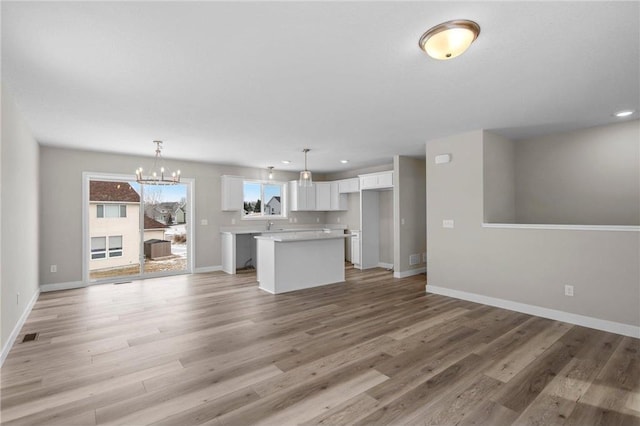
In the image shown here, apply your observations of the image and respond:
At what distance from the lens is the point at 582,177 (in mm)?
4488

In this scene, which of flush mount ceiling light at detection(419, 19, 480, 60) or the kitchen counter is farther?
the kitchen counter

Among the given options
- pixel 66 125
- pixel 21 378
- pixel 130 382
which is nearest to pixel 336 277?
pixel 130 382

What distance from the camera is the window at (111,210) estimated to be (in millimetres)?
5969

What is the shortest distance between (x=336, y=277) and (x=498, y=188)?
3.09 metres

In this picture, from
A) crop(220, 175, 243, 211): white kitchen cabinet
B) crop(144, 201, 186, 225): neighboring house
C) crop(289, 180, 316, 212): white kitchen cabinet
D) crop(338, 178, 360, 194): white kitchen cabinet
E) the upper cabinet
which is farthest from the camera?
crop(289, 180, 316, 212): white kitchen cabinet

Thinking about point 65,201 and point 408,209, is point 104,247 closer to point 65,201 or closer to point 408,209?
point 65,201

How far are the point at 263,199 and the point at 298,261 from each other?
3186mm

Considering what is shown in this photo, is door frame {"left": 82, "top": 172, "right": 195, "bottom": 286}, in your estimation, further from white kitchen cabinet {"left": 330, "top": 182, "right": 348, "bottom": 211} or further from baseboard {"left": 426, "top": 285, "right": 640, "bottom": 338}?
baseboard {"left": 426, "top": 285, "right": 640, "bottom": 338}

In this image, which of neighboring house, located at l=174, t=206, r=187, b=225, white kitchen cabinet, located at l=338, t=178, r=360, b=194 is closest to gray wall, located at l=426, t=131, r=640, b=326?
white kitchen cabinet, located at l=338, t=178, r=360, b=194

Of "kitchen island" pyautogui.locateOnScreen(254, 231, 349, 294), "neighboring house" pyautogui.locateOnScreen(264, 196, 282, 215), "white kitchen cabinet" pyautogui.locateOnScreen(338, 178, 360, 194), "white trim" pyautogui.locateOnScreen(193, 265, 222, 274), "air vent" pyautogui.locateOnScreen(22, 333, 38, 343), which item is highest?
"white kitchen cabinet" pyautogui.locateOnScreen(338, 178, 360, 194)

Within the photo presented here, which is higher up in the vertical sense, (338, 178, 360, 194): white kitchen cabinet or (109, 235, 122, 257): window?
(338, 178, 360, 194): white kitchen cabinet

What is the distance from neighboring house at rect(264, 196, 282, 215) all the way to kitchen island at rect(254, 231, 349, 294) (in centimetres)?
276

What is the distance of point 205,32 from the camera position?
2.04 m

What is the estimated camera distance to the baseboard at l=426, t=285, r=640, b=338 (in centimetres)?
331
